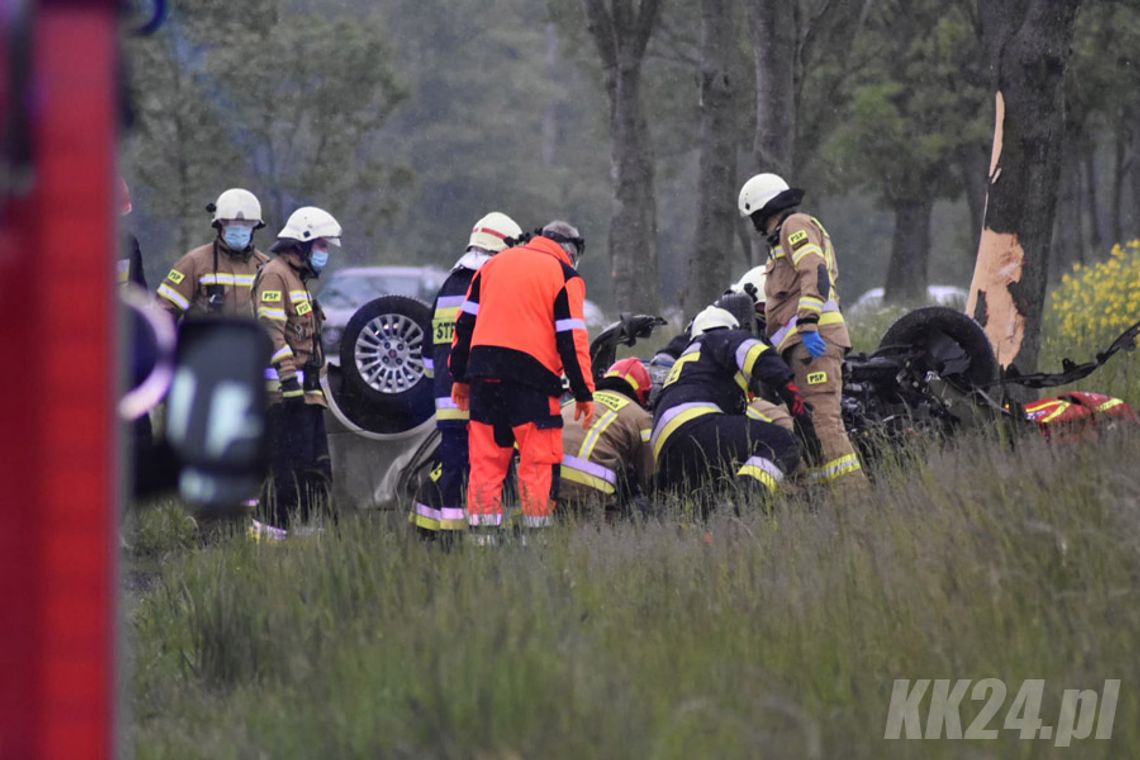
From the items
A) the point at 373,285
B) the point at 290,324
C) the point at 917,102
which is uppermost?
the point at 917,102

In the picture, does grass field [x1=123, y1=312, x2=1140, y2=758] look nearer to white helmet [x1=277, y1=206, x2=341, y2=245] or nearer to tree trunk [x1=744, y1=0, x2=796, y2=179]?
white helmet [x1=277, y1=206, x2=341, y2=245]

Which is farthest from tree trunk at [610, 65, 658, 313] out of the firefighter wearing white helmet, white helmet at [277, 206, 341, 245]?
the firefighter wearing white helmet

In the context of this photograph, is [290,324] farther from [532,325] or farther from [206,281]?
[532,325]

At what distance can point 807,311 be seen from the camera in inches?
342

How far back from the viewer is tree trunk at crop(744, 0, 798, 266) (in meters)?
13.9

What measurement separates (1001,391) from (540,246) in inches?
119

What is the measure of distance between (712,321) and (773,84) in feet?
19.2

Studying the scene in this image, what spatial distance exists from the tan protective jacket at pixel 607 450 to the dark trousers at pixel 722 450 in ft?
1.25

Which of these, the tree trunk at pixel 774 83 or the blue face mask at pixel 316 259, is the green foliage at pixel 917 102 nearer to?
the tree trunk at pixel 774 83

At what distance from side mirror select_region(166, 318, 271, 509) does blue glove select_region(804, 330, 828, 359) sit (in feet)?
22.7

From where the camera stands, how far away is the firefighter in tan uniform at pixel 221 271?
30.6 ft

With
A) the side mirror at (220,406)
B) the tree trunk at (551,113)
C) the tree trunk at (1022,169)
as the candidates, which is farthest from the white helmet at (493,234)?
the tree trunk at (551,113)

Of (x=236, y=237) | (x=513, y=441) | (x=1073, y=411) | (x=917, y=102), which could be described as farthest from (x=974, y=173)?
(x=513, y=441)

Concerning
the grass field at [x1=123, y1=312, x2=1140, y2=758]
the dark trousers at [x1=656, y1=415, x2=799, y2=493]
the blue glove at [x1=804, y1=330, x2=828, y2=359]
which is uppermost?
the blue glove at [x1=804, y1=330, x2=828, y2=359]
